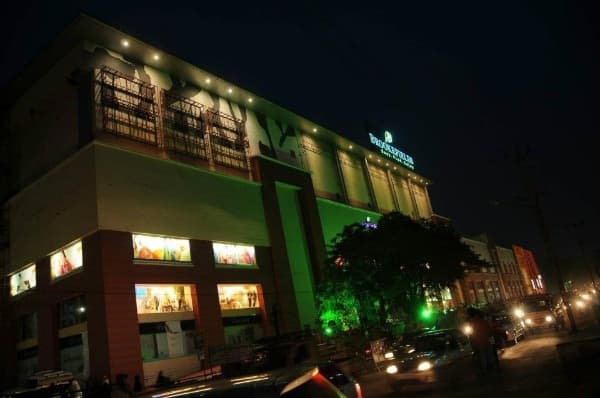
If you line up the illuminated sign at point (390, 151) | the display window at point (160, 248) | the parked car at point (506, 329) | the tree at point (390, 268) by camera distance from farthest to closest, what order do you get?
the illuminated sign at point (390, 151) → the tree at point (390, 268) → the display window at point (160, 248) → the parked car at point (506, 329)

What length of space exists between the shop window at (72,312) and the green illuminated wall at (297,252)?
56.4 ft

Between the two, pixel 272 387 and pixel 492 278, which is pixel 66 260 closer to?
pixel 272 387

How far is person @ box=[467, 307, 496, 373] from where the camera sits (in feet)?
46.6

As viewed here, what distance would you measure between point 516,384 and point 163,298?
22405mm

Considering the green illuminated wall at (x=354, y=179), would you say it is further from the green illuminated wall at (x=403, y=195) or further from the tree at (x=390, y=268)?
the tree at (x=390, y=268)

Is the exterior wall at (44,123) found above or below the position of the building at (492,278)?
above

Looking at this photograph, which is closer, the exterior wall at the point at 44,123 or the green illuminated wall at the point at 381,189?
the exterior wall at the point at 44,123

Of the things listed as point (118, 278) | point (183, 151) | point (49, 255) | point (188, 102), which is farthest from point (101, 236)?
point (188, 102)

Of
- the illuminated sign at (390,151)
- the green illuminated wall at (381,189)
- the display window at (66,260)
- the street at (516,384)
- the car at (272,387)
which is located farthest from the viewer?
the illuminated sign at (390,151)

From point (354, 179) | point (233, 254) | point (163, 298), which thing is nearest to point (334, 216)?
point (354, 179)

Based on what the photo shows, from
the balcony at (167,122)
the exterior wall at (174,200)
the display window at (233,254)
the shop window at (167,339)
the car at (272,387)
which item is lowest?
the car at (272,387)

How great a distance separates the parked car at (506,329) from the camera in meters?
21.8

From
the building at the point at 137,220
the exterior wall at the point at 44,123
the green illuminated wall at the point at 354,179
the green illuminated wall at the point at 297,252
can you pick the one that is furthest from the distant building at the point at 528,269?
the exterior wall at the point at 44,123

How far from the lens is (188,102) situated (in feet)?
123
